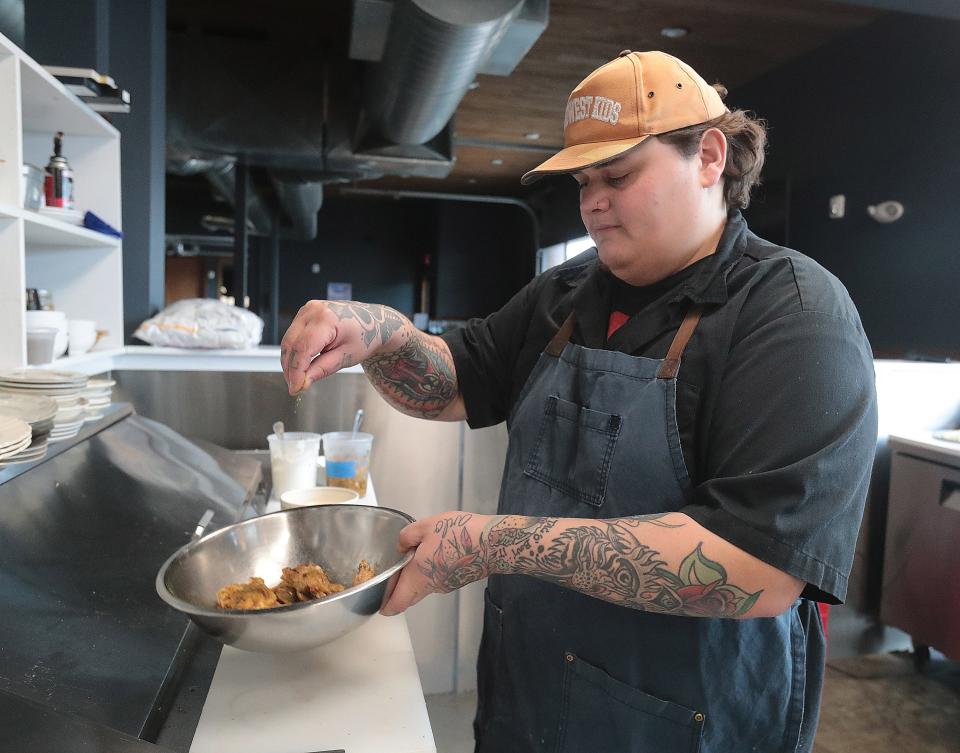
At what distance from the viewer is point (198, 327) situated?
98.5 inches

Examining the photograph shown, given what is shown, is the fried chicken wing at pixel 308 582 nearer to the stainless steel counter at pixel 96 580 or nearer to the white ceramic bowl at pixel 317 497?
the stainless steel counter at pixel 96 580

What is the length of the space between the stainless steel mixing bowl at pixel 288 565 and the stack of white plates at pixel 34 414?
47 cm

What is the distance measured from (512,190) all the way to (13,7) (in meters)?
8.25

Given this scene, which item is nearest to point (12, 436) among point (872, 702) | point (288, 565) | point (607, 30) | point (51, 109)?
point (288, 565)

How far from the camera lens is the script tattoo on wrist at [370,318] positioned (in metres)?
1.22

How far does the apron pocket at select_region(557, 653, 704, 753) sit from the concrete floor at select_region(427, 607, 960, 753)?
1.52 meters

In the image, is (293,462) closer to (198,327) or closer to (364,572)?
(198,327)

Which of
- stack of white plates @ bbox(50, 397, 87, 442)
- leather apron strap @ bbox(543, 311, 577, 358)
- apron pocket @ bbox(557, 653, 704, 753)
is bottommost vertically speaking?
apron pocket @ bbox(557, 653, 704, 753)

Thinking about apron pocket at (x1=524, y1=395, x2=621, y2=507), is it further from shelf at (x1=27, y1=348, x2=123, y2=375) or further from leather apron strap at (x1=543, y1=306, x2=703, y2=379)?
shelf at (x1=27, y1=348, x2=123, y2=375)

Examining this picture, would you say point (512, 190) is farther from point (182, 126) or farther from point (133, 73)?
point (133, 73)

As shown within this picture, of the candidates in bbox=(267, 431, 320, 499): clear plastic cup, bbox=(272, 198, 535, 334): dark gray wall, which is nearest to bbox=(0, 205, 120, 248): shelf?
bbox=(267, 431, 320, 499): clear plastic cup

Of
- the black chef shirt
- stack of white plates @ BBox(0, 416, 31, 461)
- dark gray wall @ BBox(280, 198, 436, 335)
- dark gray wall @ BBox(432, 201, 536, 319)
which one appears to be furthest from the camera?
dark gray wall @ BBox(280, 198, 436, 335)

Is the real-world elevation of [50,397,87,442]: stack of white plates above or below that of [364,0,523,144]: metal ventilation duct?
below

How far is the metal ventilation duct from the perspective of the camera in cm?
260
